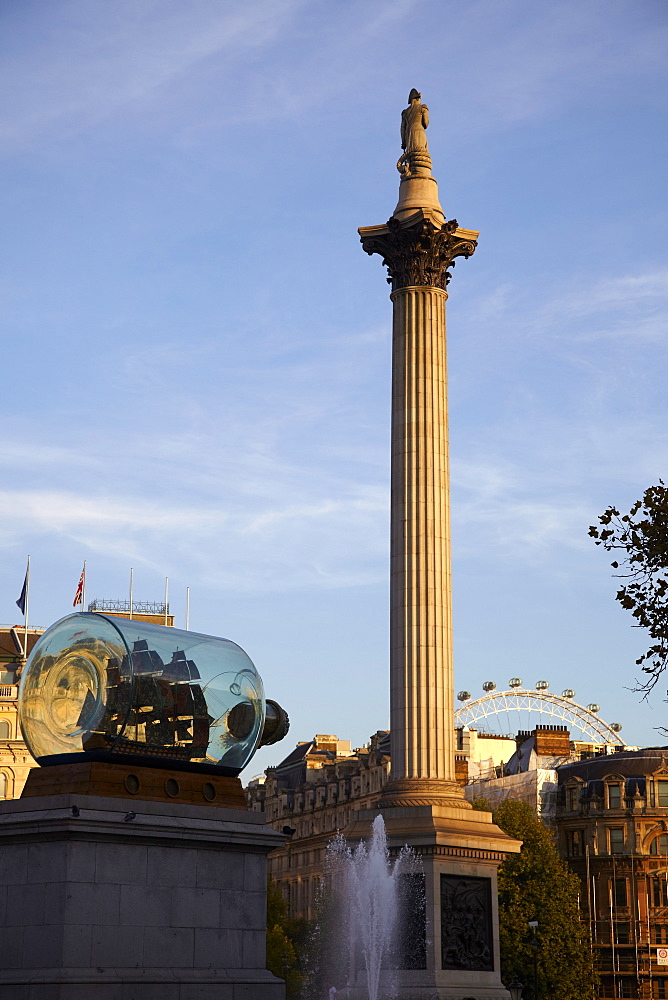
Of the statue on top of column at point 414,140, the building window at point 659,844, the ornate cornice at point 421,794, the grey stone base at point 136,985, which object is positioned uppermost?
the statue on top of column at point 414,140

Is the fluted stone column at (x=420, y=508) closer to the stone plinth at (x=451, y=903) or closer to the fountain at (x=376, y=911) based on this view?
the stone plinth at (x=451, y=903)

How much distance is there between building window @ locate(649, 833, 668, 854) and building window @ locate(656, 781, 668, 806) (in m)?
1.92

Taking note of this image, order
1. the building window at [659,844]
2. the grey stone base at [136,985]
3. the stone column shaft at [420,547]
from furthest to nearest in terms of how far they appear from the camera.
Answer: the building window at [659,844] < the stone column shaft at [420,547] < the grey stone base at [136,985]

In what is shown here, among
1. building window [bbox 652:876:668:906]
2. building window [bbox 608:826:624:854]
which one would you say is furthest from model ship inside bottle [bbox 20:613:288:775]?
building window [bbox 608:826:624:854]

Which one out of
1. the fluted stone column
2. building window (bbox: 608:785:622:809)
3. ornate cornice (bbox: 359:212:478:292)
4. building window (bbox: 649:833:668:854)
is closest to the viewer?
the fluted stone column

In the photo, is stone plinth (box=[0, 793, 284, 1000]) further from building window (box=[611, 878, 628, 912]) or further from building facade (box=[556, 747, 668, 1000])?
building window (box=[611, 878, 628, 912])

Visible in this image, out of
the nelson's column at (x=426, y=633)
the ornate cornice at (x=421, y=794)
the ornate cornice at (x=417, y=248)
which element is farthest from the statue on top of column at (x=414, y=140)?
the ornate cornice at (x=421, y=794)

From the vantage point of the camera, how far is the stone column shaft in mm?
44906

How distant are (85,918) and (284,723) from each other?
4.76m

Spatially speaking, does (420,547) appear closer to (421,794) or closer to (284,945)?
(421,794)

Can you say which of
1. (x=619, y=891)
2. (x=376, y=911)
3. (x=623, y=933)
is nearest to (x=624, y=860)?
(x=619, y=891)

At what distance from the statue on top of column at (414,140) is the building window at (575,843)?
51.1 m

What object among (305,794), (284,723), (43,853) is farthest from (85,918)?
(305,794)

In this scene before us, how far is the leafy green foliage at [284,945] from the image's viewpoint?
68500 mm
